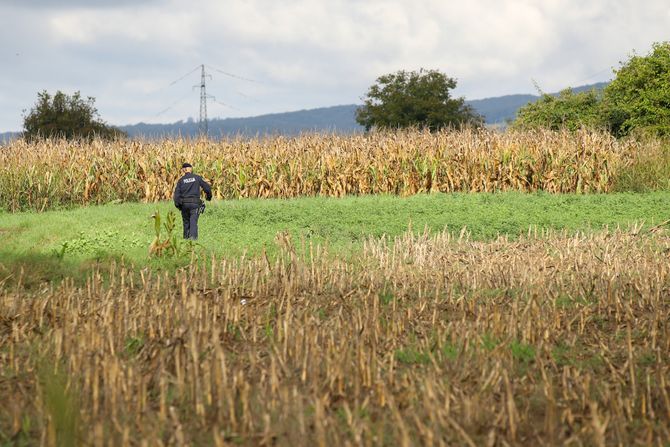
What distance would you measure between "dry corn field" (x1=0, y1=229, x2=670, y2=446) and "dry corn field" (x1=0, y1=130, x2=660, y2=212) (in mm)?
17120

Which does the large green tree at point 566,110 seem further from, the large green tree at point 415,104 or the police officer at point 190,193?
the police officer at point 190,193

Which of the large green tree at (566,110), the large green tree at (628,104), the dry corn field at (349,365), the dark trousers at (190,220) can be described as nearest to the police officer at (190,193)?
the dark trousers at (190,220)

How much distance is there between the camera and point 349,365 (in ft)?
23.6

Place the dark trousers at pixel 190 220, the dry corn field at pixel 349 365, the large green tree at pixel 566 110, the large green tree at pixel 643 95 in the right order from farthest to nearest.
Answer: the large green tree at pixel 566 110 < the large green tree at pixel 643 95 < the dark trousers at pixel 190 220 < the dry corn field at pixel 349 365

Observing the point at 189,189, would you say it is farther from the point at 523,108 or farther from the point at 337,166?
the point at 523,108

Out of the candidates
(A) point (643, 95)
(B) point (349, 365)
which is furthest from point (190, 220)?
(A) point (643, 95)

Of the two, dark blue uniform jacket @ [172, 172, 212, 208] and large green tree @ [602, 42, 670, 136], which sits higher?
large green tree @ [602, 42, 670, 136]

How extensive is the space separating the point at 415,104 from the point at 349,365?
58993mm

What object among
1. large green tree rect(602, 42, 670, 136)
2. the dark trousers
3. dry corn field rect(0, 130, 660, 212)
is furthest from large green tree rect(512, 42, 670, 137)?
the dark trousers

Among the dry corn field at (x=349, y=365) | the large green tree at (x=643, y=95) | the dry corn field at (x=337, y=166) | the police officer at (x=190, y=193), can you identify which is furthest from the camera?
the large green tree at (x=643, y=95)

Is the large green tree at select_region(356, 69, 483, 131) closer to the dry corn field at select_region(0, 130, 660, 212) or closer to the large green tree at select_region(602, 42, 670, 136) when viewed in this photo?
the large green tree at select_region(602, 42, 670, 136)

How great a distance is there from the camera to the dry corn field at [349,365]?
598cm

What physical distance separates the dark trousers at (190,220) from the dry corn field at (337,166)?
10787 mm

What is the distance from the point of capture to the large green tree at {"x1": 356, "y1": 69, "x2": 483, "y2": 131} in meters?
64.9
